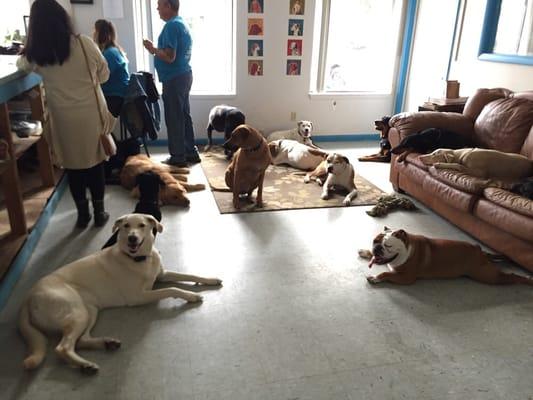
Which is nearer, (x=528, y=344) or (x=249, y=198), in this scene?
(x=528, y=344)

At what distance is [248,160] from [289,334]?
5.45 ft

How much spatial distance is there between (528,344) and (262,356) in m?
1.20

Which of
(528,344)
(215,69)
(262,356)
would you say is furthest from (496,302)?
(215,69)

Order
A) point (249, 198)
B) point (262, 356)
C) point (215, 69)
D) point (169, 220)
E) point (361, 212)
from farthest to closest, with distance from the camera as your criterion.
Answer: point (215, 69) < point (249, 198) < point (361, 212) < point (169, 220) < point (262, 356)

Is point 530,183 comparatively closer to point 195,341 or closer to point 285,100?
point 195,341

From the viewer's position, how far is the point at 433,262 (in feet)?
7.86

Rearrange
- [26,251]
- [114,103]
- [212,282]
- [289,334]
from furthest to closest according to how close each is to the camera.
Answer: [114,103]
[26,251]
[212,282]
[289,334]

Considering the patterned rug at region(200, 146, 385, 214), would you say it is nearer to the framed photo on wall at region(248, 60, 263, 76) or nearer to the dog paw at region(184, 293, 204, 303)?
the dog paw at region(184, 293, 204, 303)

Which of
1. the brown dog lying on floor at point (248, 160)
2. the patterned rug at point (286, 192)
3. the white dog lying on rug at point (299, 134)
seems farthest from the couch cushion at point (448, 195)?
the white dog lying on rug at point (299, 134)

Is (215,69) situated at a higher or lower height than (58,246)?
higher

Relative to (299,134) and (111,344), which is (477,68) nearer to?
(299,134)

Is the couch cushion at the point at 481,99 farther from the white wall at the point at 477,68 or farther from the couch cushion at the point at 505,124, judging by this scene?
the white wall at the point at 477,68

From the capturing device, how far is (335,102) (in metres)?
5.65

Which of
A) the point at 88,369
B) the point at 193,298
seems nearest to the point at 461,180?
the point at 193,298
